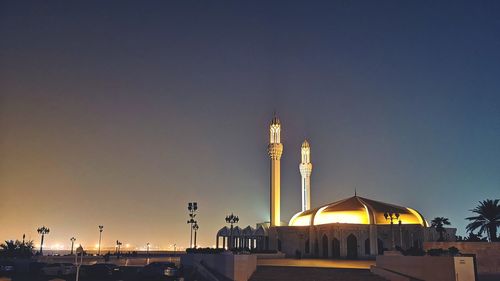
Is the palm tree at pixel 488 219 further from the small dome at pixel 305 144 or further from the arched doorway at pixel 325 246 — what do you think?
the small dome at pixel 305 144

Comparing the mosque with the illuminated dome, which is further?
the illuminated dome

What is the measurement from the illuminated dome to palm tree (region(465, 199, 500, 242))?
488 inches

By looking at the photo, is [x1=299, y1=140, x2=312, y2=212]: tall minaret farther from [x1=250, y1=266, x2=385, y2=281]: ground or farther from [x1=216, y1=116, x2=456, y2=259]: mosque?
[x1=250, y1=266, x2=385, y2=281]: ground

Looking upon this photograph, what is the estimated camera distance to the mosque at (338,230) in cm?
5688

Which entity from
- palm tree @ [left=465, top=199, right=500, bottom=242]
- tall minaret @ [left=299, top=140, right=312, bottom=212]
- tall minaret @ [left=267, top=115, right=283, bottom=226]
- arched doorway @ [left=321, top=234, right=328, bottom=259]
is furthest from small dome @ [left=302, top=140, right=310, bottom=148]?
palm tree @ [left=465, top=199, right=500, bottom=242]

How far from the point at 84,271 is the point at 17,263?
10136 mm

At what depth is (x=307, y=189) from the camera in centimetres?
7856

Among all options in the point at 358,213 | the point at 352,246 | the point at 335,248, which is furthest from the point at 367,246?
the point at 358,213

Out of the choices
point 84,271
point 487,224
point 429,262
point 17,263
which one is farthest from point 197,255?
point 487,224

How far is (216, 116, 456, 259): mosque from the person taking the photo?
5688cm

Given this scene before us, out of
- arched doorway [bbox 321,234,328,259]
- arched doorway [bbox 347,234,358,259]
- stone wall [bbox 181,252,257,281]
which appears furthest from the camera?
arched doorway [bbox 321,234,328,259]

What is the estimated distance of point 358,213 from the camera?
59.6 m

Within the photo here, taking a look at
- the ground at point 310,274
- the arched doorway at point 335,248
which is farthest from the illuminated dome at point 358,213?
the ground at point 310,274

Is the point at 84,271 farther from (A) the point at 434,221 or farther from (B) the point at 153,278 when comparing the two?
(A) the point at 434,221
